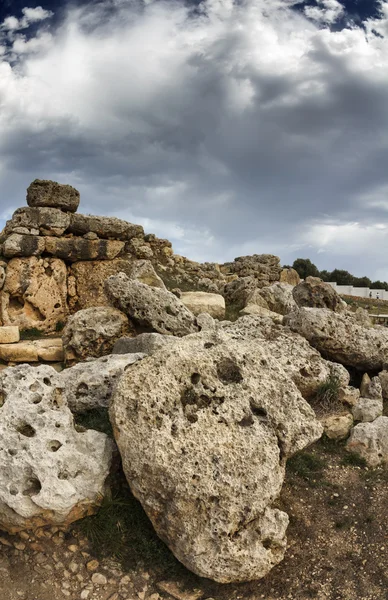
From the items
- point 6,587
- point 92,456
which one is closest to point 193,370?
point 92,456

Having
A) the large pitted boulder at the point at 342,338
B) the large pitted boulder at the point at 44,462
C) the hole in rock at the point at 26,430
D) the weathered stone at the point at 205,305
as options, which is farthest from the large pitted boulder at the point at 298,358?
the weathered stone at the point at 205,305

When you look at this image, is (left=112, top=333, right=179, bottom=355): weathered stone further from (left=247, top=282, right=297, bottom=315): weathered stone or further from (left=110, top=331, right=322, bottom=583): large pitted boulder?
(left=247, top=282, right=297, bottom=315): weathered stone

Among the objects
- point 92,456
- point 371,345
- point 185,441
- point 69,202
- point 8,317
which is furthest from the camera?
point 69,202

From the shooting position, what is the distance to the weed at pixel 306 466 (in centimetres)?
577

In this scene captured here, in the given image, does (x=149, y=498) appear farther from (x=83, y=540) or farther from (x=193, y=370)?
(x=193, y=370)

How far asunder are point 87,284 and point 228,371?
9.23 m

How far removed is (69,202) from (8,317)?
3541mm

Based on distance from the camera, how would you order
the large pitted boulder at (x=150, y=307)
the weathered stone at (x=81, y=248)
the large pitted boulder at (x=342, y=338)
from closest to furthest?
the large pitted boulder at (x=342, y=338) → the large pitted boulder at (x=150, y=307) → the weathered stone at (x=81, y=248)

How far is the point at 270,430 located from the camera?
5.13 m

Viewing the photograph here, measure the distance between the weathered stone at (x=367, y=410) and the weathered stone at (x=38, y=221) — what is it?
9.28m

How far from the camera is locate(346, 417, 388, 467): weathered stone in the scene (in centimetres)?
611

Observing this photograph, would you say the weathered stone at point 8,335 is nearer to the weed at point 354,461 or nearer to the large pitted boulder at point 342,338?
the large pitted boulder at point 342,338

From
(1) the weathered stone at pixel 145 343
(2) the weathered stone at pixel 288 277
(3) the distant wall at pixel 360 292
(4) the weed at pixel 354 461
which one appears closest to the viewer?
(4) the weed at pixel 354 461

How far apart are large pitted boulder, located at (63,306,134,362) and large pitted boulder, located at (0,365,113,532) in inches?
134
